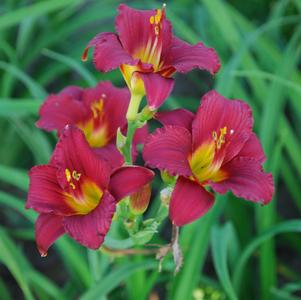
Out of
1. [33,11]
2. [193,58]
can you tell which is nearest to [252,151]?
[193,58]

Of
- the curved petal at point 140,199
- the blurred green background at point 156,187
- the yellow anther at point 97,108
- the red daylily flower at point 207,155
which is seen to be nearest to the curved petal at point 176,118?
the red daylily flower at point 207,155

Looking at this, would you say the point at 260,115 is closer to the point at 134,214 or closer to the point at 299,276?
the point at 299,276

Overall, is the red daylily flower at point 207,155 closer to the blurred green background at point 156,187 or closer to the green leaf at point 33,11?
the blurred green background at point 156,187

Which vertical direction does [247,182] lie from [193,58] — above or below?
below

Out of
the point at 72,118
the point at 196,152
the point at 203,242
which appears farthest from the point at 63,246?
the point at 196,152

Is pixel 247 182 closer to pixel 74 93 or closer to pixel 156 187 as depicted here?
pixel 74 93

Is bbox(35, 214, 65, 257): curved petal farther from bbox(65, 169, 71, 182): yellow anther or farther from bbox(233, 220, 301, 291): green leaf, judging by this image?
bbox(233, 220, 301, 291): green leaf
